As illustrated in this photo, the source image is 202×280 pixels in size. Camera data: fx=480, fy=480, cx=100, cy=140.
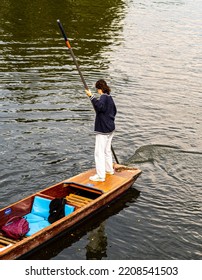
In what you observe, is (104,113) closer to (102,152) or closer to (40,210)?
(102,152)

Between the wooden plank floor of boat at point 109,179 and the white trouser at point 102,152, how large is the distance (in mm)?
292

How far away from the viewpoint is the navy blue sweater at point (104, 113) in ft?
41.1

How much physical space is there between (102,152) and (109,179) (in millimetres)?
977

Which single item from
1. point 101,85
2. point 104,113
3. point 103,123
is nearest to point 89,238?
point 103,123

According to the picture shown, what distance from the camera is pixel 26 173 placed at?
14.7 metres

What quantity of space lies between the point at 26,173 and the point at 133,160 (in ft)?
12.1

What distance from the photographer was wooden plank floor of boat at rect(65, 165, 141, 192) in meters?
A: 13.4

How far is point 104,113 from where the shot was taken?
12758 millimetres

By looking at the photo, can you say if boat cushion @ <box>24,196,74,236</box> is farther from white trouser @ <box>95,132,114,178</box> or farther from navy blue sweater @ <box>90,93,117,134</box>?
navy blue sweater @ <box>90,93,117,134</box>

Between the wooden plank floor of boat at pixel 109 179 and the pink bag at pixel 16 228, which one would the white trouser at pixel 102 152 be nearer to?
the wooden plank floor of boat at pixel 109 179

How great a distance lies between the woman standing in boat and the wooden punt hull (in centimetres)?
48

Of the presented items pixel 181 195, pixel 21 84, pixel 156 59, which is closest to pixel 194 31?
pixel 156 59

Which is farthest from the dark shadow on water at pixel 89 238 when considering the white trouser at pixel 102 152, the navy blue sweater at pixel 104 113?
the navy blue sweater at pixel 104 113
